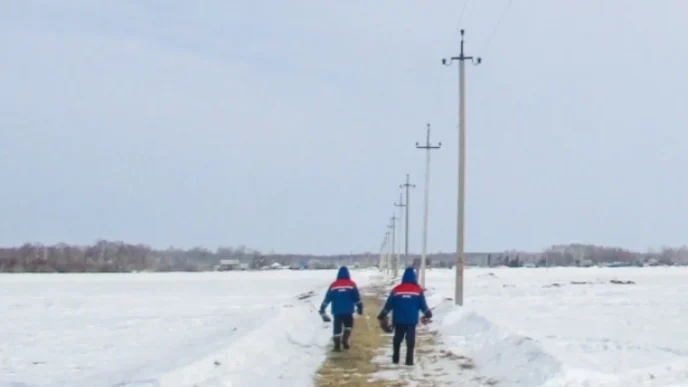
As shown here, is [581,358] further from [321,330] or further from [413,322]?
[321,330]

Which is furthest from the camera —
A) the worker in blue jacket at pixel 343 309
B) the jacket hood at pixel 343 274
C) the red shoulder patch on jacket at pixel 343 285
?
the jacket hood at pixel 343 274

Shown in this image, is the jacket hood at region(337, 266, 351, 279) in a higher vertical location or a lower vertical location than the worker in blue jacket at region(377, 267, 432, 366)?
higher

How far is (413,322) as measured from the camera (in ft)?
51.5

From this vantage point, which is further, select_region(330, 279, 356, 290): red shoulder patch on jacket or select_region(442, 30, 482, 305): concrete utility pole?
select_region(442, 30, 482, 305): concrete utility pole

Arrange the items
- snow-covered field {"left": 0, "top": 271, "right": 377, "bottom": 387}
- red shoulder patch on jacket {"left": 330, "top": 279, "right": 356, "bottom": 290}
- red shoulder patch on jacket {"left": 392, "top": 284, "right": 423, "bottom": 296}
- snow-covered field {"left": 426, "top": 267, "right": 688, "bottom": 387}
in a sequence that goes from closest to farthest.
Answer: snow-covered field {"left": 426, "top": 267, "right": 688, "bottom": 387}, snow-covered field {"left": 0, "top": 271, "right": 377, "bottom": 387}, red shoulder patch on jacket {"left": 392, "top": 284, "right": 423, "bottom": 296}, red shoulder patch on jacket {"left": 330, "top": 279, "right": 356, "bottom": 290}

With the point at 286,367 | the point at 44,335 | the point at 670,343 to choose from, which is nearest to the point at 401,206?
the point at 44,335

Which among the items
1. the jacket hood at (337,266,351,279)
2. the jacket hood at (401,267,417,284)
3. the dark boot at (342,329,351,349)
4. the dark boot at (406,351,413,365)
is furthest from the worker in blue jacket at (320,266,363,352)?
the dark boot at (406,351,413,365)

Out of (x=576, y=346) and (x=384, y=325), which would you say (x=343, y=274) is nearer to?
(x=384, y=325)

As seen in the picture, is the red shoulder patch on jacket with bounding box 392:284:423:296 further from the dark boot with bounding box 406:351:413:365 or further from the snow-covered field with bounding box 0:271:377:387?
the snow-covered field with bounding box 0:271:377:387

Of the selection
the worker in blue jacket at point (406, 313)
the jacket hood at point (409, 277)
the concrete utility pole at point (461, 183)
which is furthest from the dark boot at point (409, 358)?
the concrete utility pole at point (461, 183)

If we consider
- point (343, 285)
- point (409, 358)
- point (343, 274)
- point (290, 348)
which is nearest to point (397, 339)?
point (409, 358)

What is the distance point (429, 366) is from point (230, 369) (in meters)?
3.34

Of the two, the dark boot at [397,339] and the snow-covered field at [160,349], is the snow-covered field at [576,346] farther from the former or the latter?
the snow-covered field at [160,349]

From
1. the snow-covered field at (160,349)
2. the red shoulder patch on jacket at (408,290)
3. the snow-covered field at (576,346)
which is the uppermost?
the red shoulder patch on jacket at (408,290)
